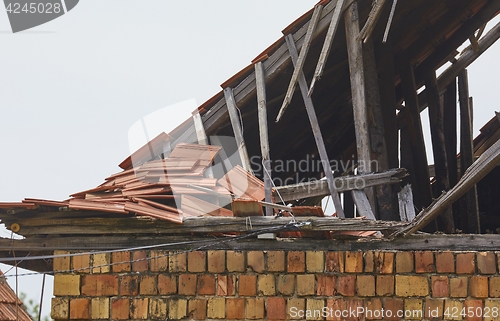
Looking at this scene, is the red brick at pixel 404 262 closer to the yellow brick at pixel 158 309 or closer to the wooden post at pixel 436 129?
the yellow brick at pixel 158 309

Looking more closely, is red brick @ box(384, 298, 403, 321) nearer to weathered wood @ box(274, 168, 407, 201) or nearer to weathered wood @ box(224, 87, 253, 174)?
weathered wood @ box(274, 168, 407, 201)

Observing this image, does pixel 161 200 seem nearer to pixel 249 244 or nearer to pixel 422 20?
pixel 249 244

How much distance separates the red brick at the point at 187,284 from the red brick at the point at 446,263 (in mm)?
2123

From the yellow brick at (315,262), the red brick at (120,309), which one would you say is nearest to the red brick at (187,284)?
the red brick at (120,309)

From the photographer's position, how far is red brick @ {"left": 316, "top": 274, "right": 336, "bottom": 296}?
20.7 ft

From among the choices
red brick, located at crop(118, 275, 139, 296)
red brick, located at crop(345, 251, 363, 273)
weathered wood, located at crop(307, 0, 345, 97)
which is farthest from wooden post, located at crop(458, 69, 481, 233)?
red brick, located at crop(118, 275, 139, 296)

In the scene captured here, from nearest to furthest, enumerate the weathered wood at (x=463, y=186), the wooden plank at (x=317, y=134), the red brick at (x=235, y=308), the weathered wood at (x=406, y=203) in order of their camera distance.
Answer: the weathered wood at (x=463, y=186), the red brick at (x=235, y=308), the wooden plank at (x=317, y=134), the weathered wood at (x=406, y=203)

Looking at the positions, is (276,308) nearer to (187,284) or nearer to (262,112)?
(187,284)

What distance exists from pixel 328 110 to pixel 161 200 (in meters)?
3.46

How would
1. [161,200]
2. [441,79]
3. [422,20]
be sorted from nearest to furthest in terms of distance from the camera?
[161,200]
[422,20]
[441,79]

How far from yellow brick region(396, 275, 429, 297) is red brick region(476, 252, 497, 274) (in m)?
0.49

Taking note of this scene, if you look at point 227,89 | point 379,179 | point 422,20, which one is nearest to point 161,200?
point 227,89

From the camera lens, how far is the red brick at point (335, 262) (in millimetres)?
6366

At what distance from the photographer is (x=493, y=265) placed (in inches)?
250
